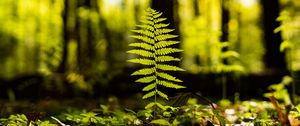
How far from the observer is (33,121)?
2598 mm

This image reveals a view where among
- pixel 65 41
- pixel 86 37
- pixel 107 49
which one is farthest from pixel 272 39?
pixel 107 49

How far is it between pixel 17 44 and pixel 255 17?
14131 millimetres

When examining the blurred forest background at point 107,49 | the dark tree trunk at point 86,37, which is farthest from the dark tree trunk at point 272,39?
the dark tree trunk at point 86,37

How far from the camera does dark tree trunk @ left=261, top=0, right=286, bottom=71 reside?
477 inches

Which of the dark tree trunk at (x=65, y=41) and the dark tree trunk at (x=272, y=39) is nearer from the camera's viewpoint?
the dark tree trunk at (x=65, y=41)

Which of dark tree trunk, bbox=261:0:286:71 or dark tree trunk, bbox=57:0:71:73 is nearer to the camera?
dark tree trunk, bbox=57:0:71:73

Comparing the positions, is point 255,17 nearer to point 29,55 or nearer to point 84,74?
point 29,55

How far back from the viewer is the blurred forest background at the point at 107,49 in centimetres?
875

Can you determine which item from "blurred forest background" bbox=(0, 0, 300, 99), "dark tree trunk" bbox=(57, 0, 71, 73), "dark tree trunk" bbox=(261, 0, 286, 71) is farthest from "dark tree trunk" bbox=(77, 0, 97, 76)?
"dark tree trunk" bbox=(261, 0, 286, 71)

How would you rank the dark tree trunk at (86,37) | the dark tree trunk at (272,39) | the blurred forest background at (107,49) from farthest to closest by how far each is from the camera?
the dark tree trunk at (272,39) → the dark tree trunk at (86,37) → the blurred forest background at (107,49)

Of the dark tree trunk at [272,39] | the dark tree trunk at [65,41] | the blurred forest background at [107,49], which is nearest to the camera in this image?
the blurred forest background at [107,49]

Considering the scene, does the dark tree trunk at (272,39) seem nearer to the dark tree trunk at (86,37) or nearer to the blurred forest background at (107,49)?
the blurred forest background at (107,49)

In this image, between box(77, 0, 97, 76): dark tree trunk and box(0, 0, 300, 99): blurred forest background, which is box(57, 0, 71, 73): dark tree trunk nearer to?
box(0, 0, 300, 99): blurred forest background

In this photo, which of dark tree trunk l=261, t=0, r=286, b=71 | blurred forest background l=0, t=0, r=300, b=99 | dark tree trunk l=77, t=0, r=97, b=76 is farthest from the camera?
dark tree trunk l=261, t=0, r=286, b=71
